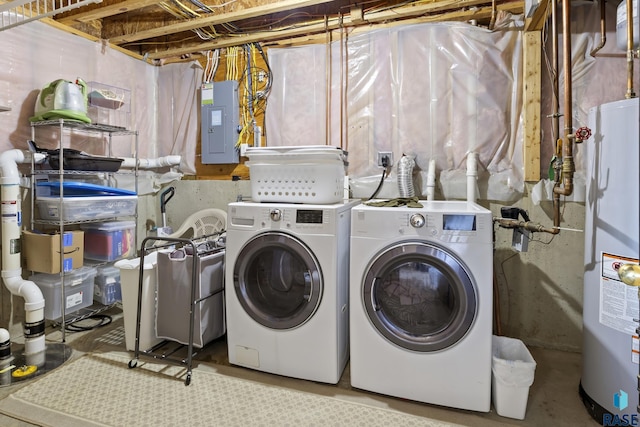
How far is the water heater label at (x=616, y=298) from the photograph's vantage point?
1469 mm

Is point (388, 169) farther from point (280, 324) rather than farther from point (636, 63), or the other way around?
point (636, 63)

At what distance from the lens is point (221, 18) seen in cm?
275

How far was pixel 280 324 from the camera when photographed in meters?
1.96

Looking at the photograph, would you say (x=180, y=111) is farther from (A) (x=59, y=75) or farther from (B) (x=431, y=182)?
(B) (x=431, y=182)

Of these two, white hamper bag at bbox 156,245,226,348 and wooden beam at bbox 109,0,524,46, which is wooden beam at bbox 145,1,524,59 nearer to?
wooden beam at bbox 109,0,524,46

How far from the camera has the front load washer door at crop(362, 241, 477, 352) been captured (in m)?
1.68

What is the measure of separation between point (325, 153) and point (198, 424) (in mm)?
1500

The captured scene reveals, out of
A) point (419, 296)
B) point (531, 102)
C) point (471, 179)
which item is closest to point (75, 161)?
point (419, 296)

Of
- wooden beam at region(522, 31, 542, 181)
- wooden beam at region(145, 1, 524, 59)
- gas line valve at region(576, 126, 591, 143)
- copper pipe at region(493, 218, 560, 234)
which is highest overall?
wooden beam at region(145, 1, 524, 59)

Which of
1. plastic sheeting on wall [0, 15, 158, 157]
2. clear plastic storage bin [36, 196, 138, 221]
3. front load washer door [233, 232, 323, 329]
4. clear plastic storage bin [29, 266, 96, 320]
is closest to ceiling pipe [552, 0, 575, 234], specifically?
front load washer door [233, 232, 323, 329]

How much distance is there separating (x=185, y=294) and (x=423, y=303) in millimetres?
1405

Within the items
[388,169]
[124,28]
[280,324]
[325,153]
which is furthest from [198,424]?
[124,28]

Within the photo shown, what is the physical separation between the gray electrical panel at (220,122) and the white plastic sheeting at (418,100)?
0.38 meters

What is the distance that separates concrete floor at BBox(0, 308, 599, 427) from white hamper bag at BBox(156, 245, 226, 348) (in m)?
0.21
